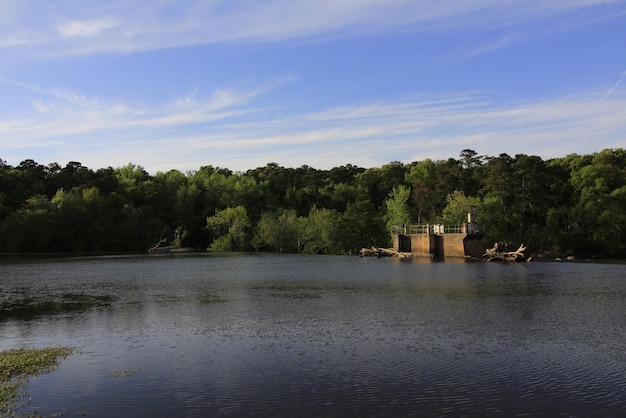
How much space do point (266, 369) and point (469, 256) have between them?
59.5 metres

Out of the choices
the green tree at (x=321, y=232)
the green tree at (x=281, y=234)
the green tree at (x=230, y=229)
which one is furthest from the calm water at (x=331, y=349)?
the green tree at (x=230, y=229)

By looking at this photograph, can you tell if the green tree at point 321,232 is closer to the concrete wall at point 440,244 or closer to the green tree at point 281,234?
the green tree at point 281,234

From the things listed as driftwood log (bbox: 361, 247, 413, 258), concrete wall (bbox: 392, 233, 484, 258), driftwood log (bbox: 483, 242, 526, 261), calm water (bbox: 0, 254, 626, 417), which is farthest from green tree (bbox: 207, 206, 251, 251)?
calm water (bbox: 0, 254, 626, 417)

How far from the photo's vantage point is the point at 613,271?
50875 millimetres

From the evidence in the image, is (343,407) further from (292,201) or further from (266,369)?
(292,201)

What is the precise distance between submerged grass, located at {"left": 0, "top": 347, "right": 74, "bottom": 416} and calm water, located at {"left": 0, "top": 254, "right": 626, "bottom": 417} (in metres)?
0.44

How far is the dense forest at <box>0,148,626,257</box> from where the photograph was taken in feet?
272

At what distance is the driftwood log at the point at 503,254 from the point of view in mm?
65375

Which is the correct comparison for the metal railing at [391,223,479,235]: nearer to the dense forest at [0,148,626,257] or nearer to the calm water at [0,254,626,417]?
the dense forest at [0,148,626,257]

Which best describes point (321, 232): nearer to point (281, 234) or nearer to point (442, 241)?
point (281, 234)

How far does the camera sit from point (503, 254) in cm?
6675

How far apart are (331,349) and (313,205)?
9114 centimetres

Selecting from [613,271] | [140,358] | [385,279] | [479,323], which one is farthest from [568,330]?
[613,271]

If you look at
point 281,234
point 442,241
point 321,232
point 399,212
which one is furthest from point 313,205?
point 442,241
